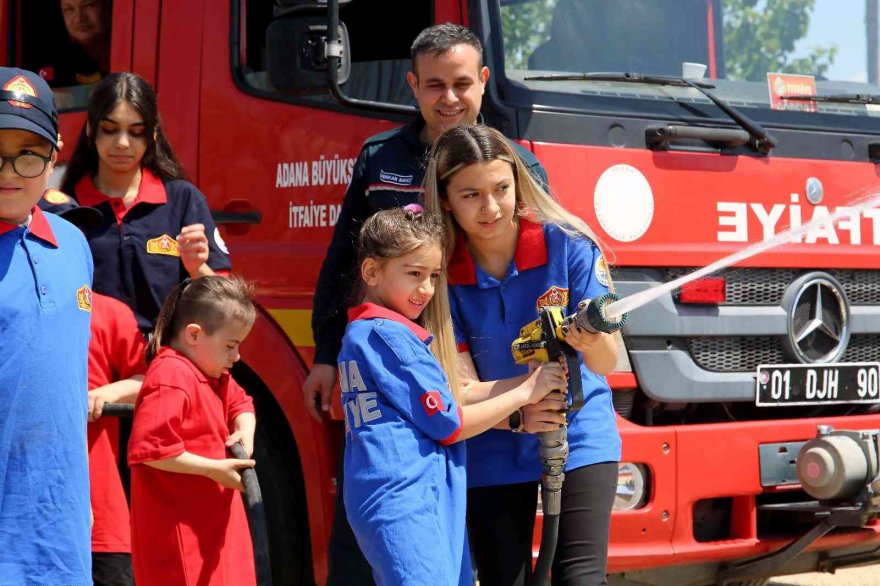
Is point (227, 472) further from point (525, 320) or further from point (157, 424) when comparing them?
point (525, 320)

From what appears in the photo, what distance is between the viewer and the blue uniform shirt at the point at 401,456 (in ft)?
10.1

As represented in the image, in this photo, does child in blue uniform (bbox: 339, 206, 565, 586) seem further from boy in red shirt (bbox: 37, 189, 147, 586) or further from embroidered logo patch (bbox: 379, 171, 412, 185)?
boy in red shirt (bbox: 37, 189, 147, 586)

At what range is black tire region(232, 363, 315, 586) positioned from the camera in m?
4.89

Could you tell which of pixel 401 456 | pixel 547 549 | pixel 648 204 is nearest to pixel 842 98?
pixel 648 204

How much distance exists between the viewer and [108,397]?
3.79 meters

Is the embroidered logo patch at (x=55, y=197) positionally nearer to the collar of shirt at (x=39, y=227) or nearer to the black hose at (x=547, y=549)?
the collar of shirt at (x=39, y=227)

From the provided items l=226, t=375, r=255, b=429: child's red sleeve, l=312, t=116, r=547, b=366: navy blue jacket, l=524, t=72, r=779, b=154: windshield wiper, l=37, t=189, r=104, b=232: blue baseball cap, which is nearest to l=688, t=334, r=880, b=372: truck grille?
l=524, t=72, r=779, b=154: windshield wiper

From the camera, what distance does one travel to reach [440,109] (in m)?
3.99

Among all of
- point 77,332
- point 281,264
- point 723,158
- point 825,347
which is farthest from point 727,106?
point 77,332

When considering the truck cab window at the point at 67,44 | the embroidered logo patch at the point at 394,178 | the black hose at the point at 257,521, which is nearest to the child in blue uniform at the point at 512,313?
the embroidered logo patch at the point at 394,178

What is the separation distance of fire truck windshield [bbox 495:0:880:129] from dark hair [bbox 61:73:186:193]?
3.90 ft

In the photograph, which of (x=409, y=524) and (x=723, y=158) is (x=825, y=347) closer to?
(x=723, y=158)

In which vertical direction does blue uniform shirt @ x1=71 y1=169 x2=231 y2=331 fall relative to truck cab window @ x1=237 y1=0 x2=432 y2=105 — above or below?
below

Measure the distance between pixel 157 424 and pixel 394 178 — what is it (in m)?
1.04
